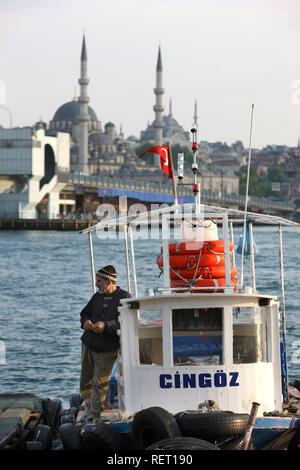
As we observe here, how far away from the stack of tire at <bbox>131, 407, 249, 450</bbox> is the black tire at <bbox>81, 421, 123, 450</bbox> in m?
0.30

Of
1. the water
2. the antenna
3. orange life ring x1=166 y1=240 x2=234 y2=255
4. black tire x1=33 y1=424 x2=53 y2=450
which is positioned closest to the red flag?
the antenna

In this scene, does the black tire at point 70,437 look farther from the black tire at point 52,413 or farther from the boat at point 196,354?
the black tire at point 52,413

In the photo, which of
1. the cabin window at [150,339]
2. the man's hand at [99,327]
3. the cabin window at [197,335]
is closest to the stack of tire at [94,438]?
the cabin window at [150,339]

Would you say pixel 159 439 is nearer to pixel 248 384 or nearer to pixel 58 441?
pixel 248 384

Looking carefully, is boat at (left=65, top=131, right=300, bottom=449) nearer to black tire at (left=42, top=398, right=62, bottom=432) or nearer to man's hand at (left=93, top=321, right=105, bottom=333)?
man's hand at (left=93, top=321, right=105, bottom=333)

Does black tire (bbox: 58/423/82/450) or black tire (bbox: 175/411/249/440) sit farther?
black tire (bbox: 58/423/82/450)

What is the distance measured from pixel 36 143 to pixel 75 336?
102 metres

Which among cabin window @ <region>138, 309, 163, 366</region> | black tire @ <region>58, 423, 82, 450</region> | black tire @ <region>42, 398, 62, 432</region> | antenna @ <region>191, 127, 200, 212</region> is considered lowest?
black tire @ <region>42, 398, 62, 432</region>

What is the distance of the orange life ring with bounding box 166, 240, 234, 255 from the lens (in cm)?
1447

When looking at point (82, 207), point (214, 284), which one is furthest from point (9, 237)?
point (214, 284)

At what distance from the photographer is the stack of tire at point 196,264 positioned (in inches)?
567

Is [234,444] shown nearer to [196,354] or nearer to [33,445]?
[196,354]

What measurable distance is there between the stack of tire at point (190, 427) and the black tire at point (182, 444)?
1.14 ft

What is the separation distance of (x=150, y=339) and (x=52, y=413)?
10.9 feet
